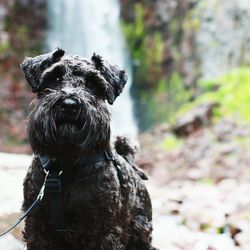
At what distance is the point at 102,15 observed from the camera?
1655cm

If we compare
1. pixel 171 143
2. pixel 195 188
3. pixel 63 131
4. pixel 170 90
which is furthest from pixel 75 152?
pixel 170 90

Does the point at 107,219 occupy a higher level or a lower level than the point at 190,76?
lower

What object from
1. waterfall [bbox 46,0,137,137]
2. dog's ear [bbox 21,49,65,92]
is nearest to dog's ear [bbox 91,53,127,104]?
dog's ear [bbox 21,49,65,92]

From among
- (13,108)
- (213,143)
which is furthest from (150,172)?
(13,108)

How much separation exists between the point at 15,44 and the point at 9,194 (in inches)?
437

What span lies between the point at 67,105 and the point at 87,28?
13.9 metres

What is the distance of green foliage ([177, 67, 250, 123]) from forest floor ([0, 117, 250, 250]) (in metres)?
0.56

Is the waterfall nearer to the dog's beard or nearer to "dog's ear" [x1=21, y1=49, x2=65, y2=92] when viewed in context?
"dog's ear" [x1=21, y1=49, x2=65, y2=92]

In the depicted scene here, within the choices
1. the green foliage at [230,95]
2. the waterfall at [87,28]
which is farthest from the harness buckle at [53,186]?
the waterfall at [87,28]

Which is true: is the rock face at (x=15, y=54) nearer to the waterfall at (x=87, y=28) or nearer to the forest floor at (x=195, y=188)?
the waterfall at (x=87, y=28)

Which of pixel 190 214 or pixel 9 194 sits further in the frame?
pixel 190 214

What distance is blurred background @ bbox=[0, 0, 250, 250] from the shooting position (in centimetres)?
654

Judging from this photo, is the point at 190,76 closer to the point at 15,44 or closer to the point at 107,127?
the point at 15,44

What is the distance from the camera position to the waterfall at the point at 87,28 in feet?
52.6
